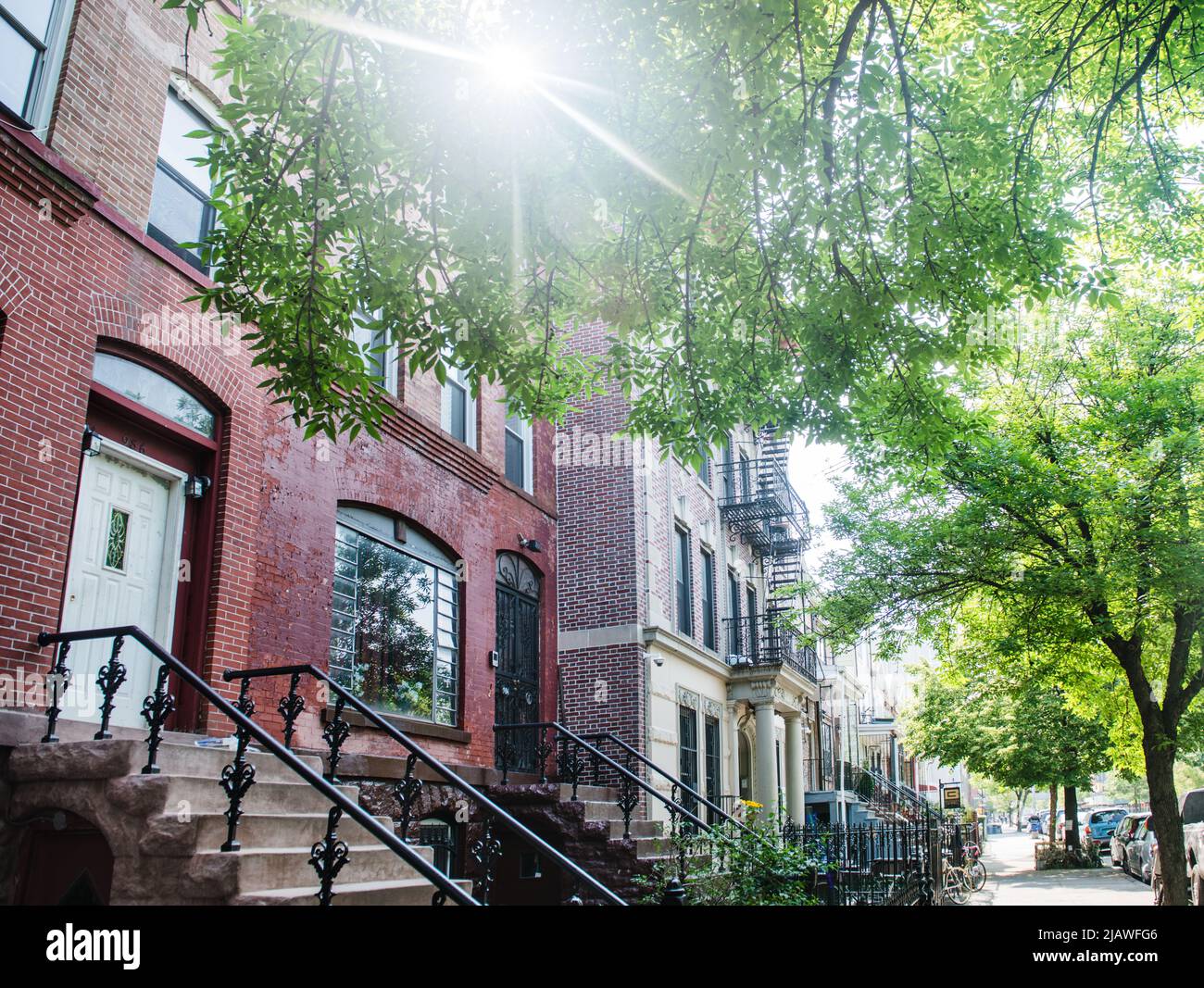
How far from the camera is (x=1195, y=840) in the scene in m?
14.8

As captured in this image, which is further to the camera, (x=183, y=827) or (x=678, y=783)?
(x=678, y=783)

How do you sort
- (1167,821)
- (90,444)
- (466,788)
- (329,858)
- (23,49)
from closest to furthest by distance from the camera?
(329,858)
(466,788)
(23,49)
(90,444)
(1167,821)

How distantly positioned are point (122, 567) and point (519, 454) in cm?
801

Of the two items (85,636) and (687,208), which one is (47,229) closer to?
(85,636)

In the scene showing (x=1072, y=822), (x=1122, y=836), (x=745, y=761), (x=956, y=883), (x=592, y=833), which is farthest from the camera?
(x=1072, y=822)

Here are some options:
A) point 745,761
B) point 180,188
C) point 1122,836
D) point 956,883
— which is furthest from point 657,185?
point 1122,836

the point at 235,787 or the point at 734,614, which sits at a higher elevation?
the point at 734,614

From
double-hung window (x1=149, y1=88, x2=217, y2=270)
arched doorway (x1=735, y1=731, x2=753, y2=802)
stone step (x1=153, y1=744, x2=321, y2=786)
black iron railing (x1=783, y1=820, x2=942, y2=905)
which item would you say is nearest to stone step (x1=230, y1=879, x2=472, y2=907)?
stone step (x1=153, y1=744, x2=321, y2=786)

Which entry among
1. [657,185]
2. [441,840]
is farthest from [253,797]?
[657,185]

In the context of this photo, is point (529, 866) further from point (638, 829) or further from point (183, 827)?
point (183, 827)

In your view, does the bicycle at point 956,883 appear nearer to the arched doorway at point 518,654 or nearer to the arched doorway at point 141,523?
the arched doorway at point 518,654

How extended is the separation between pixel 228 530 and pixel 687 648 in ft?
34.8

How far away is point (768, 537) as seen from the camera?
79.7ft

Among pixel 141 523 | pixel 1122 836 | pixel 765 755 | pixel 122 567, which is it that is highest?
pixel 141 523
